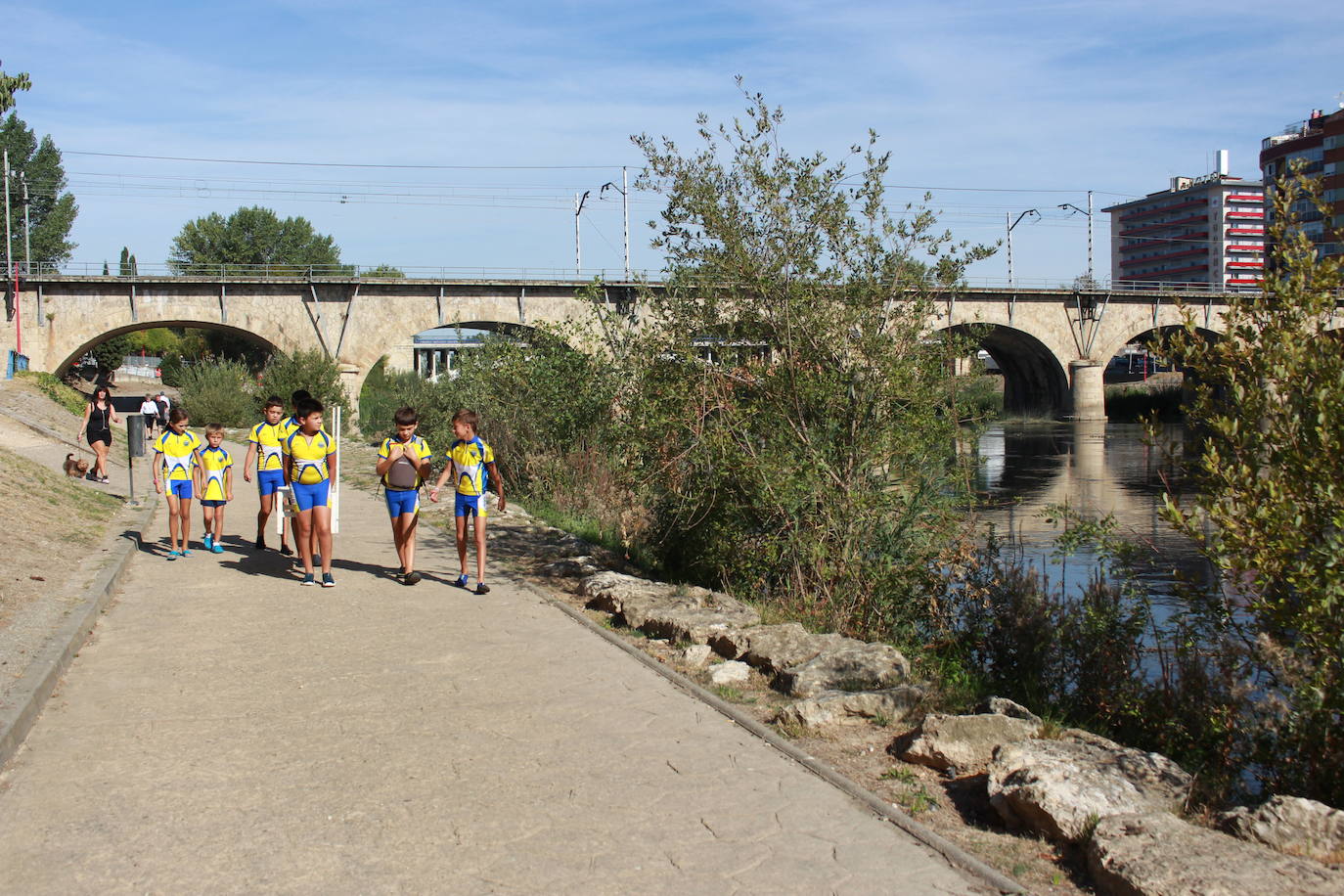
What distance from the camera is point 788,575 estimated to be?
10.3 meters

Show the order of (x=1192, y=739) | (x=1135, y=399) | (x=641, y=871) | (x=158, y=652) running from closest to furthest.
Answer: (x=641, y=871) < (x=1192, y=739) < (x=158, y=652) < (x=1135, y=399)

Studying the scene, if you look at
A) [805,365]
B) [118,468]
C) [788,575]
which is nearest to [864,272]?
[805,365]

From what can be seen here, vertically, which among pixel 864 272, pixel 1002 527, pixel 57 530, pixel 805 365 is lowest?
pixel 1002 527

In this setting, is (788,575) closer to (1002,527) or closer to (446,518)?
(446,518)

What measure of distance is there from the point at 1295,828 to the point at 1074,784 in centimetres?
83

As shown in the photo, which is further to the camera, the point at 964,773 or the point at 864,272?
the point at 864,272

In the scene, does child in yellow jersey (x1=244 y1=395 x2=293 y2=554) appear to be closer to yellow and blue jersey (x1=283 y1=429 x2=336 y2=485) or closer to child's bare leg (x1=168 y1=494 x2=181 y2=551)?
child's bare leg (x1=168 y1=494 x2=181 y2=551)

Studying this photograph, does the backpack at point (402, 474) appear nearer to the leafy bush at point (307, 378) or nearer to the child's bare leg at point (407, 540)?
the child's bare leg at point (407, 540)

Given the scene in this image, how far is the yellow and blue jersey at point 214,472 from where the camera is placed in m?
12.1

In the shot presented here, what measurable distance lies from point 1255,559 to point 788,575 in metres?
4.98

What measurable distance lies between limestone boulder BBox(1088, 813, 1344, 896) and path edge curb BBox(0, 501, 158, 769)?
4.84 metres

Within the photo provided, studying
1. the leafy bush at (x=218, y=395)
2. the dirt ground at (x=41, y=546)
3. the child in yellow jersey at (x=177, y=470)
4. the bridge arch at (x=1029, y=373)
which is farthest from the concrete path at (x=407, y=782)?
the bridge arch at (x=1029, y=373)

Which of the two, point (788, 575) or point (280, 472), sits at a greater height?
point (280, 472)

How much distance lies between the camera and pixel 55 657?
7.11m
